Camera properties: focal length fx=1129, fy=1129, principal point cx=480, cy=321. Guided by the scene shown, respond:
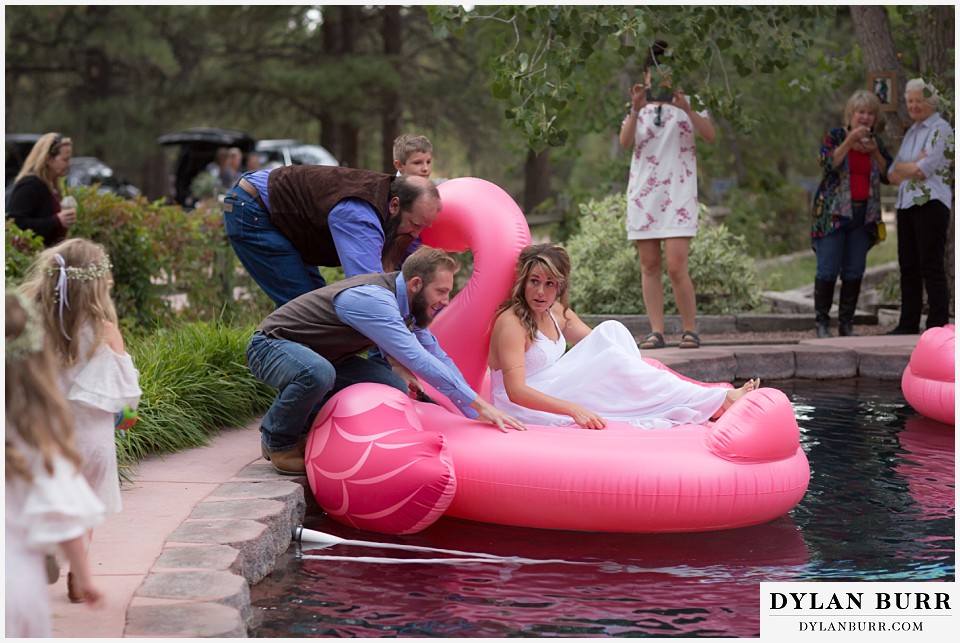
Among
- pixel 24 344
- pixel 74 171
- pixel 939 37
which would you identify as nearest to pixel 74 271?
pixel 24 344

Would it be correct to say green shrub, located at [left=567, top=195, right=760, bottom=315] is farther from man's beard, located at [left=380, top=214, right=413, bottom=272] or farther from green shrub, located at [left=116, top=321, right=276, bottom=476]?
man's beard, located at [left=380, top=214, right=413, bottom=272]

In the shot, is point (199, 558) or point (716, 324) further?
point (716, 324)

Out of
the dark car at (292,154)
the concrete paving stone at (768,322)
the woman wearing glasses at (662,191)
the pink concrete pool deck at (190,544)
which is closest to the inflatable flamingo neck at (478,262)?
the pink concrete pool deck at (190,544)

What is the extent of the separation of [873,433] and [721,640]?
2864 mm

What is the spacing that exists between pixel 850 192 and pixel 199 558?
5.60 m

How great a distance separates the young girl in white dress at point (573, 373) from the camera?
4.62 m

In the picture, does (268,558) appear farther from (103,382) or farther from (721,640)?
(721,640)

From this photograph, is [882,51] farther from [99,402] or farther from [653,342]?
[99,402]

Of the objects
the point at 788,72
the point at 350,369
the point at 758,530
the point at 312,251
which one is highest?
the point at 788,72

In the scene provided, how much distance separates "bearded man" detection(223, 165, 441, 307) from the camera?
457 cm

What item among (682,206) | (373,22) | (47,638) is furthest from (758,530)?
(373,22)

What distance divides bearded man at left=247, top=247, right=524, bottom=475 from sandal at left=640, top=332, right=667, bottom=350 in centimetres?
281

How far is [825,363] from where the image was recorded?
7.11 m

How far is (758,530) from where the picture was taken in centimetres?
423
